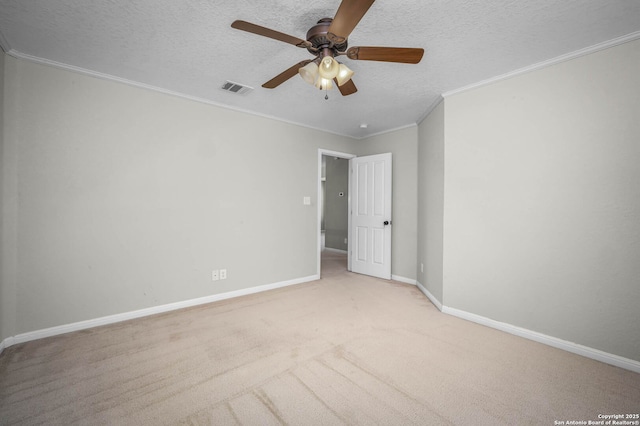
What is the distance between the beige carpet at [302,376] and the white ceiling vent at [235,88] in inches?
98.0

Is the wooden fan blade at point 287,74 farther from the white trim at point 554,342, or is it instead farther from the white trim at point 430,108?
the white trim at point 554,342

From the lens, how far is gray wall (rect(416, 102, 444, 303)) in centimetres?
323

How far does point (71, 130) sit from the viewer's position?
8.34 ft

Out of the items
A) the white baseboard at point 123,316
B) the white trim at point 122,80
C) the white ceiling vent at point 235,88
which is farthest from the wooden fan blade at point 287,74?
the white baseboard at point 123,316

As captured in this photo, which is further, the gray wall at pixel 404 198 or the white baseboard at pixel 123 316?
the gray wall at pixel 404 198

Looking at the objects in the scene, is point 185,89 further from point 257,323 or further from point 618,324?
point 618,324

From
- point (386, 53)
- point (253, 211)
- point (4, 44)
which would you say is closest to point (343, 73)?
point (386, 53)

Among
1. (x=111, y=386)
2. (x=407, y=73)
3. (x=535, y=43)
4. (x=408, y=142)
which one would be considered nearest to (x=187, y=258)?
(x=111, y=386)

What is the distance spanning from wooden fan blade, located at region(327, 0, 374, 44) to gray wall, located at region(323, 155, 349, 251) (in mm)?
5149

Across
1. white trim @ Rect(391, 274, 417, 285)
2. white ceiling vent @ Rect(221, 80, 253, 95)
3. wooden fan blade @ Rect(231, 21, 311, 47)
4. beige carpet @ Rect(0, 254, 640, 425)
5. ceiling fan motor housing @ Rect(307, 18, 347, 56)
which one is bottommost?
beige carpet @ Rect(0, 254, 640, 425)

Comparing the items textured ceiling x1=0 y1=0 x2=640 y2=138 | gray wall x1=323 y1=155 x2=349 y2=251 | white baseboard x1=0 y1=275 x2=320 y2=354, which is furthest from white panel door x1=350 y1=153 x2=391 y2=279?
gray wall x1=323 y1=155 x2=349 y2=251

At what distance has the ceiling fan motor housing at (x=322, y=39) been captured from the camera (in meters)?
1.68

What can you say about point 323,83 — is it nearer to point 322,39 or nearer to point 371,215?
point 322,39

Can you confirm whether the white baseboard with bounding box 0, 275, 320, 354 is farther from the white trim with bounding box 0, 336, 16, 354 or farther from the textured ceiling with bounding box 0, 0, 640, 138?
the textured ceiling with bounding box 0, 0, 640, 138
